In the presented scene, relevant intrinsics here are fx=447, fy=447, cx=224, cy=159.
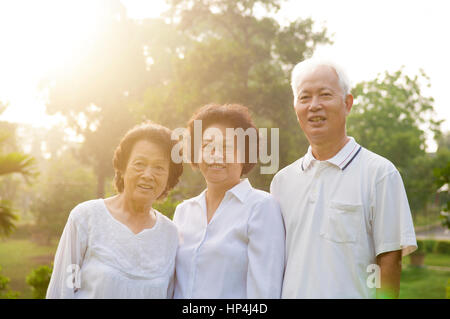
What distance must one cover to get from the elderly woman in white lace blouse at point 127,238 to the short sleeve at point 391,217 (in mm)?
1186

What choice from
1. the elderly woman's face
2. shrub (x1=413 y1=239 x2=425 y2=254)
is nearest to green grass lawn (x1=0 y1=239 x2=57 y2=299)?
the elderly woman's face

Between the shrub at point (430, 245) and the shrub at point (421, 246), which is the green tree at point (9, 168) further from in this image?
the shrub at point (430, 245)

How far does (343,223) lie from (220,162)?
787 millimetres

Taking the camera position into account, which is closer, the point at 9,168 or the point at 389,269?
the point at 389,269

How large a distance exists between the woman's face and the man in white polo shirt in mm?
382

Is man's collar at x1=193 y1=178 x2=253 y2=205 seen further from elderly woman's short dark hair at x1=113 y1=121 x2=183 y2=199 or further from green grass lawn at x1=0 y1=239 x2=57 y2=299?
green grass lawn at x1=0 y1=239 x2=57 y2=299

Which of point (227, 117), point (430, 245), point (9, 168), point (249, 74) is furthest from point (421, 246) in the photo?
point (227, 117)

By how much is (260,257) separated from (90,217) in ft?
3.27

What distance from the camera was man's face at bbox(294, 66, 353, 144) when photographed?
257cm

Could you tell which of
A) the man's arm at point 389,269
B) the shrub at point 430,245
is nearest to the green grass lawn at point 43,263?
the shrub at point 430,245

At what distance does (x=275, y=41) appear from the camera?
14.6 metres

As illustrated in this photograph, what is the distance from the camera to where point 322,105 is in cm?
255

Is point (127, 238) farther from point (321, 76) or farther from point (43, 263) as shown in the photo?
point (43, 263)

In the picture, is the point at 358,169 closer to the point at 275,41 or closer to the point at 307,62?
the point at 307,62
